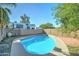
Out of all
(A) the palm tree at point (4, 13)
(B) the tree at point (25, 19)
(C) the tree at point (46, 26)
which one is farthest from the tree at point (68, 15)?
(A) the palm tree at point (4, 13)

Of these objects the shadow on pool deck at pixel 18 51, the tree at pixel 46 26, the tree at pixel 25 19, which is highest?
the tree at pixel 25 19

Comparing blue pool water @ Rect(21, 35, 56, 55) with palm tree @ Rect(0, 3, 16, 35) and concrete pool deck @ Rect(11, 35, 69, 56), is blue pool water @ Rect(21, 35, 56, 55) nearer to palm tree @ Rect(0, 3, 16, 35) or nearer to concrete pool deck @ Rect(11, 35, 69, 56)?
concrete pool deck @ Rect(11, 35, 69, 56)

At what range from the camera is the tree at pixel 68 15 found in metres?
1.36

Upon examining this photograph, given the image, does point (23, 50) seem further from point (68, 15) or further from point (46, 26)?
point (68, 15)

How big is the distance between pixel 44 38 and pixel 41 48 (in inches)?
3.5

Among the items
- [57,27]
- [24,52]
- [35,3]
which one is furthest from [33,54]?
[35,3]

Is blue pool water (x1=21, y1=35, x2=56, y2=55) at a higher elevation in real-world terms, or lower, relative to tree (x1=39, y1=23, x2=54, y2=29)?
lower

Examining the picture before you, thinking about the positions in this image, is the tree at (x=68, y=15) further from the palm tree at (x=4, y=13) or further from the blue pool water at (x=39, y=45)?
the palm tree at (x=4, y=13)

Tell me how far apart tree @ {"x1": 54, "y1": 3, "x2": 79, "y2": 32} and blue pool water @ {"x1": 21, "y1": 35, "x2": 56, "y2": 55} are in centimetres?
18

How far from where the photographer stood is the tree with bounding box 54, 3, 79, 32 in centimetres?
136

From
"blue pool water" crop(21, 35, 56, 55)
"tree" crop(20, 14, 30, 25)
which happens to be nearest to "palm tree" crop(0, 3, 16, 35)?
"tree" crop(20, 14, 30, 25)

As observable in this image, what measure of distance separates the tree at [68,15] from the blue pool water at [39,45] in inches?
6.9

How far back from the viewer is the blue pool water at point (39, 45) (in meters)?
1.34

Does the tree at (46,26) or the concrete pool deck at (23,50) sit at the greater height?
the tree at (46,26)
